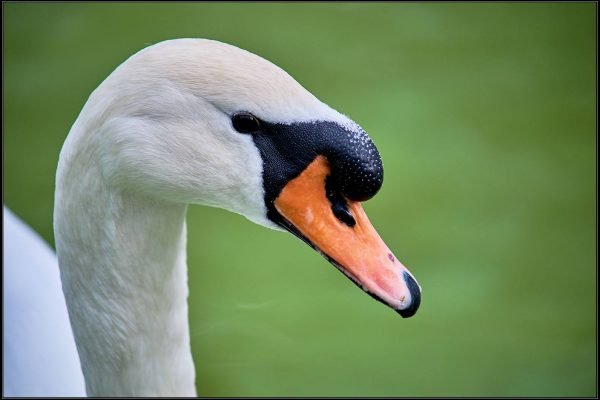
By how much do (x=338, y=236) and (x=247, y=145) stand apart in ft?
0.62

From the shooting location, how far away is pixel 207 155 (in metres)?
1.41

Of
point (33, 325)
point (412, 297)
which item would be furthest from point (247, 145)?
point (33, 325)

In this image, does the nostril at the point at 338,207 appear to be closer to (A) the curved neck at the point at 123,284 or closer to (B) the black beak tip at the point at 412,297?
(B) the black beak tip at the point at 412,297

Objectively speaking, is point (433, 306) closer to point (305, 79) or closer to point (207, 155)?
point (305, 79)

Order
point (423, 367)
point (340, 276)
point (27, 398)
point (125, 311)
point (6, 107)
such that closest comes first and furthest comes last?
1. point (125, 311)
2. point (27, 398)
3. point (423, 367)
4. point (340, 276)
5. point (6, 107)

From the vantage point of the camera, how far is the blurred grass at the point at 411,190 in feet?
9.36

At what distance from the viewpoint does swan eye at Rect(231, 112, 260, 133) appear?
1377 millimetres

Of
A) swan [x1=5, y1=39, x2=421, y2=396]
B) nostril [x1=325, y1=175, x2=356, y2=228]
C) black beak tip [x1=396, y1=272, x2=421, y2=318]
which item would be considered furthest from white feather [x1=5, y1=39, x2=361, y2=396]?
black beak tip [x1=396, y1=272, x2=421, y2=318]

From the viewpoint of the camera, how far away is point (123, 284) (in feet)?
5.16

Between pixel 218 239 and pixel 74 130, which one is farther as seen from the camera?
pixel 218 239

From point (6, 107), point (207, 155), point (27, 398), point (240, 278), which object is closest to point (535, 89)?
point (240, 278)

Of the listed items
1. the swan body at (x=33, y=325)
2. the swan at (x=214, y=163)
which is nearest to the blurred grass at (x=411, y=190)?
the swan body at (x=33, y=325)

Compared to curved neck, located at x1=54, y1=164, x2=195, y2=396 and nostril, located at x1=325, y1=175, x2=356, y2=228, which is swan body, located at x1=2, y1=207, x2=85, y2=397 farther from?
nostril, located at x1=325, y1=175, x2=356, y2=228

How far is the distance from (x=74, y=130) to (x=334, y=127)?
400 mm
